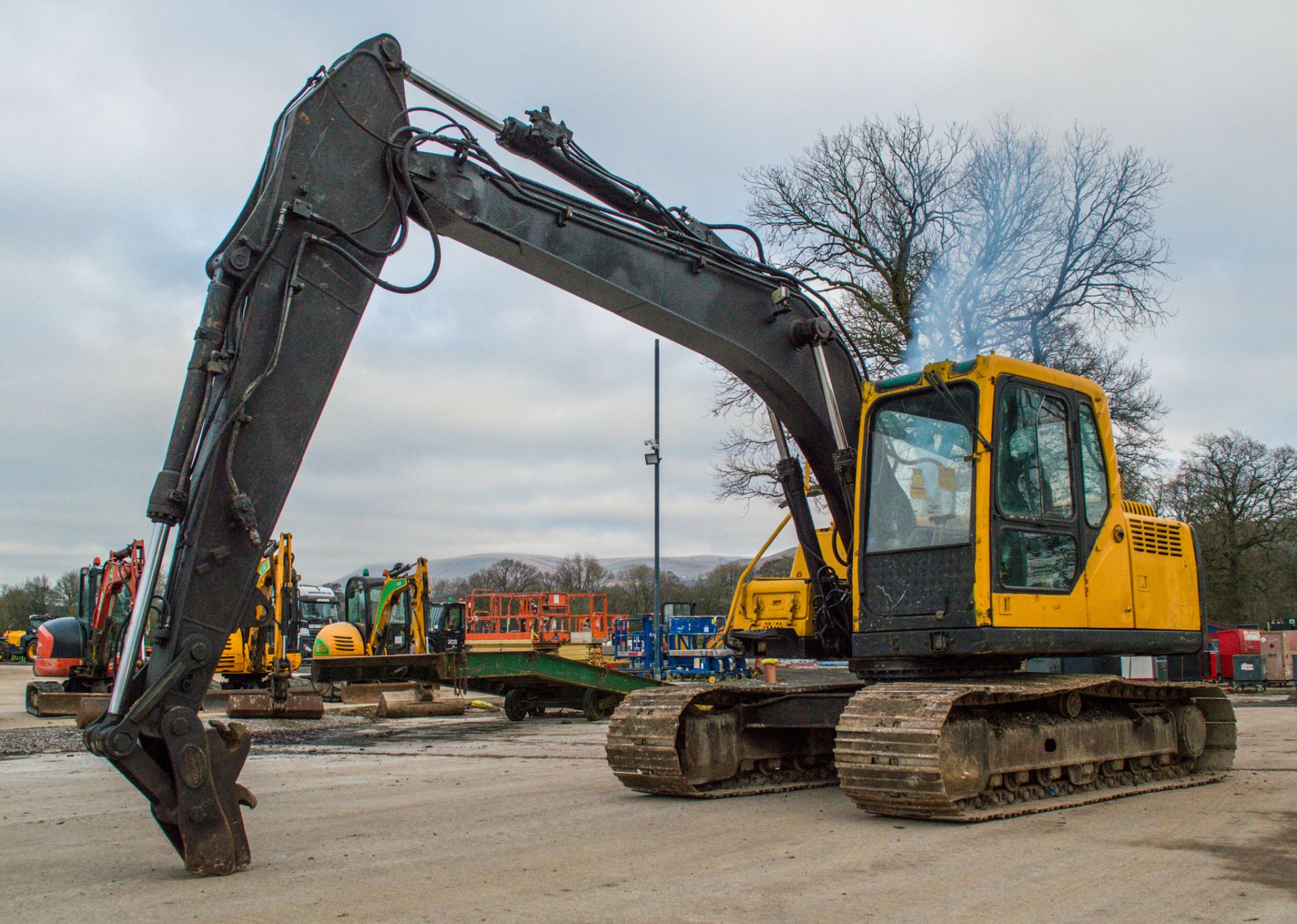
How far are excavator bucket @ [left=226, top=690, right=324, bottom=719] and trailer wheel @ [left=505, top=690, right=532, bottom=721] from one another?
2.90 meters

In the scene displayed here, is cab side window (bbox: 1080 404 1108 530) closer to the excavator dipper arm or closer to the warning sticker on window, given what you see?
the warning sticker on window

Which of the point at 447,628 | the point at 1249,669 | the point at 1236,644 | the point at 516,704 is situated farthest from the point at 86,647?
the point at 1236,644

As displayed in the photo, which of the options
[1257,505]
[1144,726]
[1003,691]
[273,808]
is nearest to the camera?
[1003,691]

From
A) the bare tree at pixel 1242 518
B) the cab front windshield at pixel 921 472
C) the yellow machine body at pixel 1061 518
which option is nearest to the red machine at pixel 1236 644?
the bare tree at pixel 1242 518

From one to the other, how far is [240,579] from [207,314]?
1357mm

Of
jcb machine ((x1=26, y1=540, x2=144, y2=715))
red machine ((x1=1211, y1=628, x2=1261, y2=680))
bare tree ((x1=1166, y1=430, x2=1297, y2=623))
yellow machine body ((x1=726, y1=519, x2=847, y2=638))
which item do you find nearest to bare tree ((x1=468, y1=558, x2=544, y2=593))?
bare tree ((x1=1166, y1=430, x2=1297, y2=623))

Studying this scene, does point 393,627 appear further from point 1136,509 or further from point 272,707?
point 1136,509

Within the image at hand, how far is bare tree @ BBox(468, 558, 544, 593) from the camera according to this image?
260 feet

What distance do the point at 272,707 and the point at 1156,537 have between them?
13224mm

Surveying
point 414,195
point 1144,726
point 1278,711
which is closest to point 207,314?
point 414,195

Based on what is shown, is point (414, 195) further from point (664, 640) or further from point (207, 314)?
point (664, 640)

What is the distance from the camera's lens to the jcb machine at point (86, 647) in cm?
1784

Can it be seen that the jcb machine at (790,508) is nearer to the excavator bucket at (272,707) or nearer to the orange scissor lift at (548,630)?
the excavator bucket at (272,707)

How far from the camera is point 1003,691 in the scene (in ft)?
22.8
